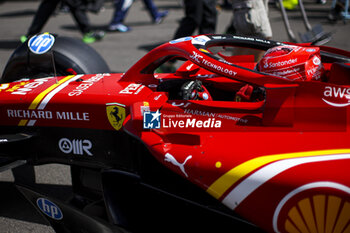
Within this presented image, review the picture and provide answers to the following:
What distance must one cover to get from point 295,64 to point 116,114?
965mm

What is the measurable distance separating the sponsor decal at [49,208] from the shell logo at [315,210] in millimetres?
1114

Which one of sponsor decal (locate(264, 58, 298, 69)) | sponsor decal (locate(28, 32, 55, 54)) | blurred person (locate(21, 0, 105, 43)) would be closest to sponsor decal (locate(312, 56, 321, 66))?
sponsor decal (locate(264, 58, 298, 69))

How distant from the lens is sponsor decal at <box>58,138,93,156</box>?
218 cm

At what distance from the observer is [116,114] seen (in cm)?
210

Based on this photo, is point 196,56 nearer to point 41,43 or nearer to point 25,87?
point 25,87

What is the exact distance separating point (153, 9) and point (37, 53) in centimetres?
613

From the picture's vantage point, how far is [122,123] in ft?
6.81

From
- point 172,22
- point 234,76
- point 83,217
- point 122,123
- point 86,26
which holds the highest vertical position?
→ point 234,76

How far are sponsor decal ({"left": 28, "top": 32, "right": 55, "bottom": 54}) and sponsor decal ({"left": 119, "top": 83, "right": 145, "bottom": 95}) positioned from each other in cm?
97

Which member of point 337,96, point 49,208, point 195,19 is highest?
point 337,96

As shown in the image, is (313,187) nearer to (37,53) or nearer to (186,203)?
(186,203)

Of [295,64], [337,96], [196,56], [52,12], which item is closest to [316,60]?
[295,64]

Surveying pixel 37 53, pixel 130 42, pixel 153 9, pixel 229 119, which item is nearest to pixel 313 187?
pixel 229 119

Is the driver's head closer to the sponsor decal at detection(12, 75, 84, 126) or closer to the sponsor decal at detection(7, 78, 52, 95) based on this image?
the sponsor decal at detection(12, 75, 84, 126)
